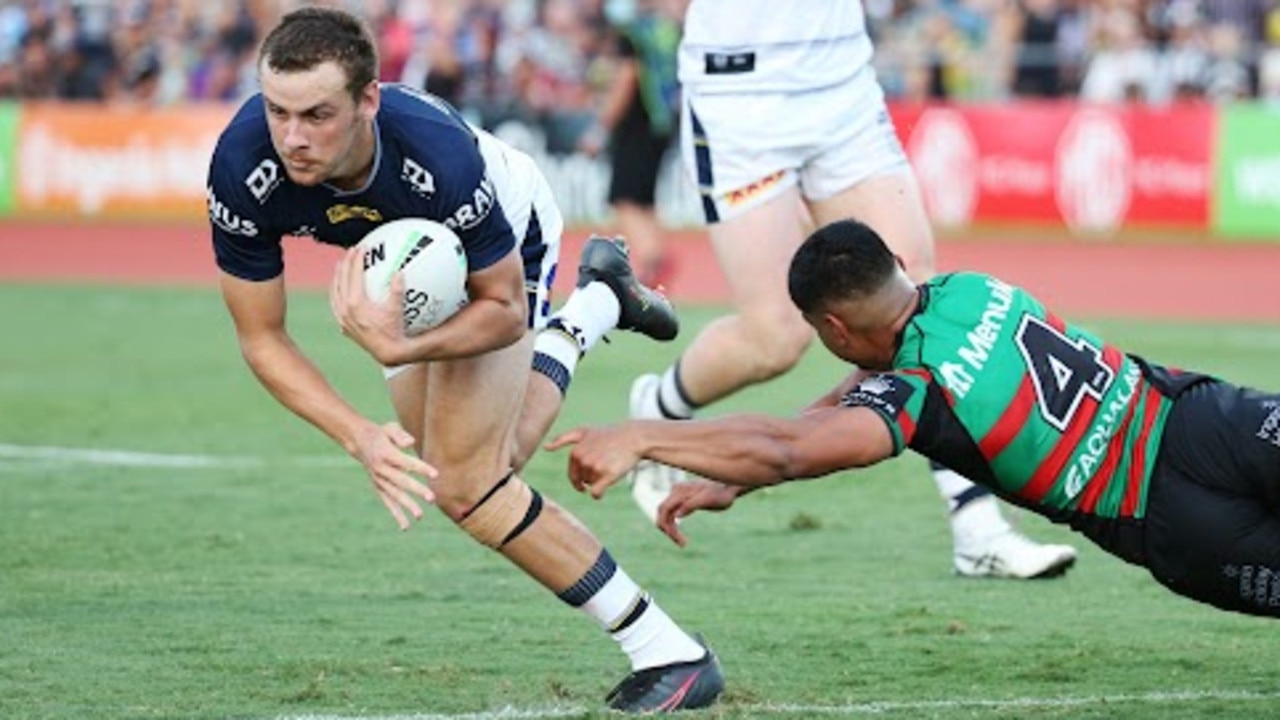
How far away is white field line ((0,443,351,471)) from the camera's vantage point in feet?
41.0

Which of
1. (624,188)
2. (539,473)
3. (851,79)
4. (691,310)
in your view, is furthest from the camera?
(691,310)

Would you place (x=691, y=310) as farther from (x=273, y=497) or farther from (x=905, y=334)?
(x=905, y=334)

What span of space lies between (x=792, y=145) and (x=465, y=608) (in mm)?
2397

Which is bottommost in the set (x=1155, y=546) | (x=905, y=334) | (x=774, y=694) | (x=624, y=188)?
(x=624, y=188)

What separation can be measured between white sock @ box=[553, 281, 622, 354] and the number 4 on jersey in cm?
213

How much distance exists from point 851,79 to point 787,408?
4.59 meters

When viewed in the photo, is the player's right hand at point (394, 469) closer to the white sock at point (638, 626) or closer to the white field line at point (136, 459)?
the white sock at point (638, 626)

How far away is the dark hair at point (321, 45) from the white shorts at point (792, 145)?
3.42 meters

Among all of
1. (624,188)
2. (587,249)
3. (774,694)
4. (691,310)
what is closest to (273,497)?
(587,249)

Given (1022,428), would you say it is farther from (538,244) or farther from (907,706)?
(538,244)

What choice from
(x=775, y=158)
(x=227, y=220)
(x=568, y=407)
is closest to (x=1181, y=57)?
(x=568, y=407)

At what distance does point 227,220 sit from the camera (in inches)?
279

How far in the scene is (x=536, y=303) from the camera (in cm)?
823

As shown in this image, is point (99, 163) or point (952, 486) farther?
point (99, 163)
